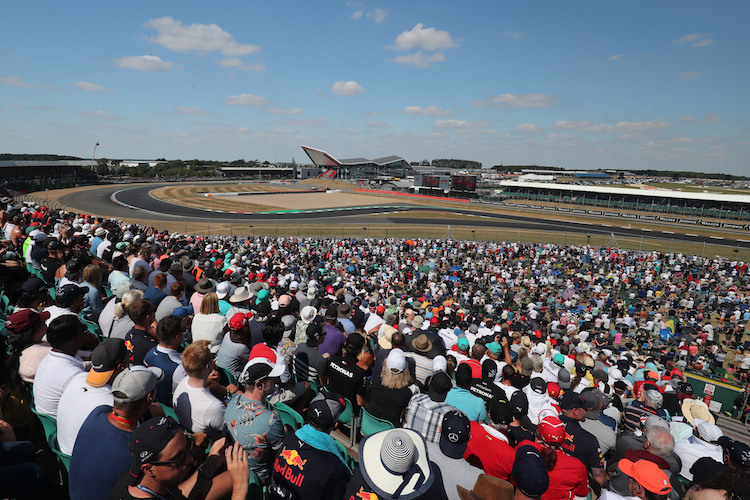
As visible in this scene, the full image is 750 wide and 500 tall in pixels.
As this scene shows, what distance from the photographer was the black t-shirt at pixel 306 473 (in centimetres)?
293

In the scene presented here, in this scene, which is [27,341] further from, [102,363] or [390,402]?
[390,402]

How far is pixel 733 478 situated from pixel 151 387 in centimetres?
496

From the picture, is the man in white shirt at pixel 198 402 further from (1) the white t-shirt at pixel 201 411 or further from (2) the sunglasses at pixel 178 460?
(2) the sunglasses at pixel 178 460

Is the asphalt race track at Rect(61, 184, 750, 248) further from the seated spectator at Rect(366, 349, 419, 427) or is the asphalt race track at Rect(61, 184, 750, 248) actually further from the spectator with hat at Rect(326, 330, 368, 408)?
the seated spectator at Rect(366, 349, 419, 427)

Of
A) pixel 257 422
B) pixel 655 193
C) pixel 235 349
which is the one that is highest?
pixel 655 193

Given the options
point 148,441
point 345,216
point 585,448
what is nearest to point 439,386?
point 585,448

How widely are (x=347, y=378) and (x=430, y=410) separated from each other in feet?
4.98

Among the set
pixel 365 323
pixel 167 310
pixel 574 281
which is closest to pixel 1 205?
pixel 167 310

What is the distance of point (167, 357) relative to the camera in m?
4.68

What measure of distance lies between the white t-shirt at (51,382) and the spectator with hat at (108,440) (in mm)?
1206

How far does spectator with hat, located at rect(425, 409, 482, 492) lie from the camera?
3399 mm

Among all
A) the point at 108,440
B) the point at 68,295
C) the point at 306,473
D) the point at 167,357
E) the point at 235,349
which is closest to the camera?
the point at 108,440

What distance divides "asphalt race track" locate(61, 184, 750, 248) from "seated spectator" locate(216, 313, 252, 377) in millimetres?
45696

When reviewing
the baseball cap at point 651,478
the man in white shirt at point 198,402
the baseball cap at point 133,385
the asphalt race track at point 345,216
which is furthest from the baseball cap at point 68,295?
the asphalt race track at point 345,216
